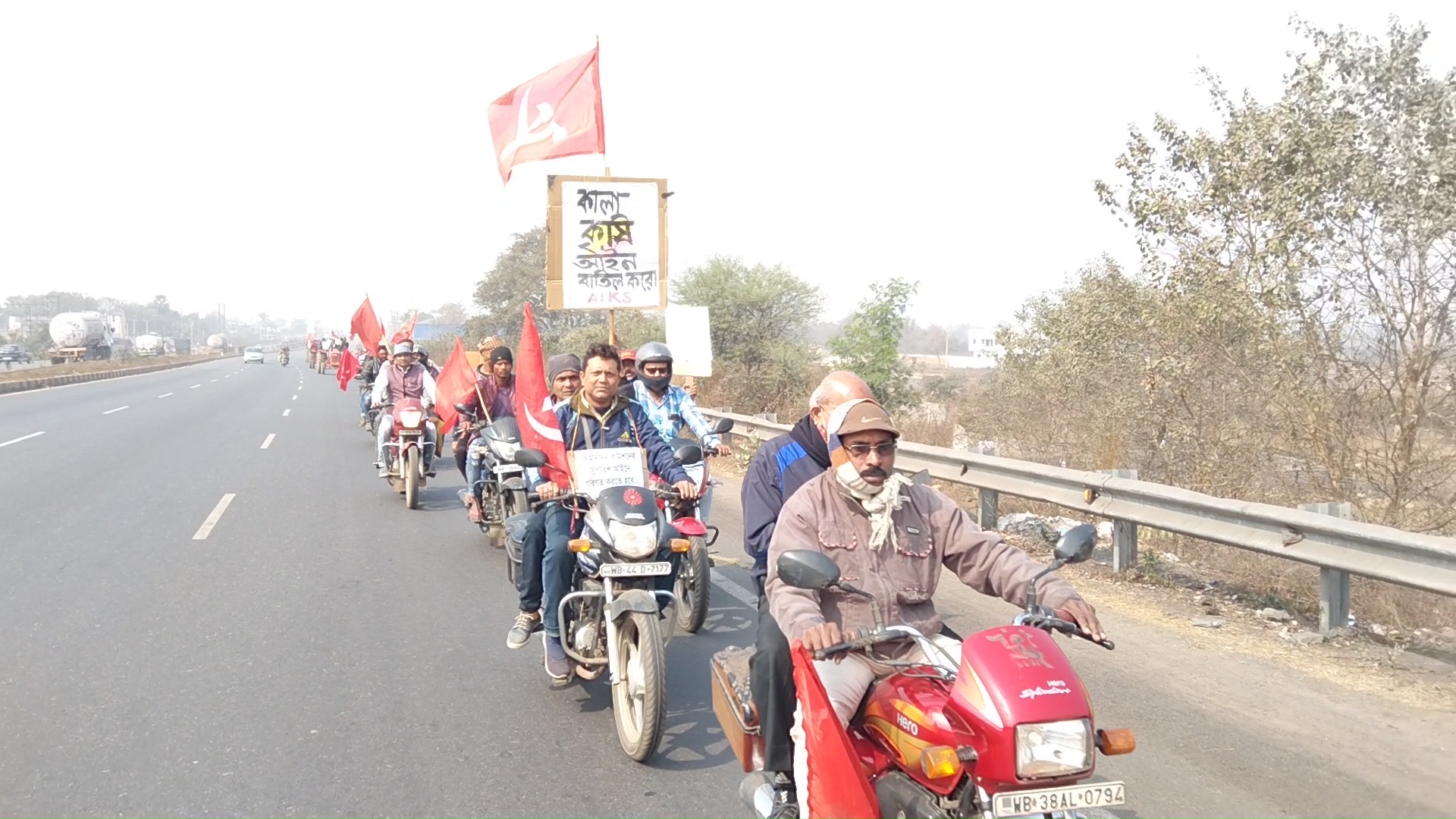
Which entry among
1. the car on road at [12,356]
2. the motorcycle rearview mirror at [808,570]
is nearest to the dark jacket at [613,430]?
the motorcycle rearview mirror at [808,570]

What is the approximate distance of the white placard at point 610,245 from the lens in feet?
40.4

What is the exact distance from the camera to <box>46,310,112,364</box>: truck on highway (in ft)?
214

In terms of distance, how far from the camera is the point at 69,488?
40.8 ft

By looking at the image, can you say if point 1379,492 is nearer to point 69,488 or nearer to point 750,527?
point 750,527

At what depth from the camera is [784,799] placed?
11.6 ft

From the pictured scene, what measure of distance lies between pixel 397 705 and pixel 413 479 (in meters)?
6.67

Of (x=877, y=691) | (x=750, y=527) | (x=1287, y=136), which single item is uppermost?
(x=1287, y=136)

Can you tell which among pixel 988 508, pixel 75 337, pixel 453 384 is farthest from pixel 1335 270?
pixel 75 337

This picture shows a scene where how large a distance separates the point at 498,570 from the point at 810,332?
63.4 ft

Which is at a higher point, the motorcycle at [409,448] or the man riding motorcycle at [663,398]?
the man riding motorcycle at [663,398]

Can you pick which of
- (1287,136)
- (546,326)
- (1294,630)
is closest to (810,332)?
(546,326)

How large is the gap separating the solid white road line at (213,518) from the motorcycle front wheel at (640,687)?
640 cm

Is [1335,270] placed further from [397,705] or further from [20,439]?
[20,439]

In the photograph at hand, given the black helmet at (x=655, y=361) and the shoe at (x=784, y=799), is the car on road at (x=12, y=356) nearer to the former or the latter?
the black helmet at (x=655, y=361)
